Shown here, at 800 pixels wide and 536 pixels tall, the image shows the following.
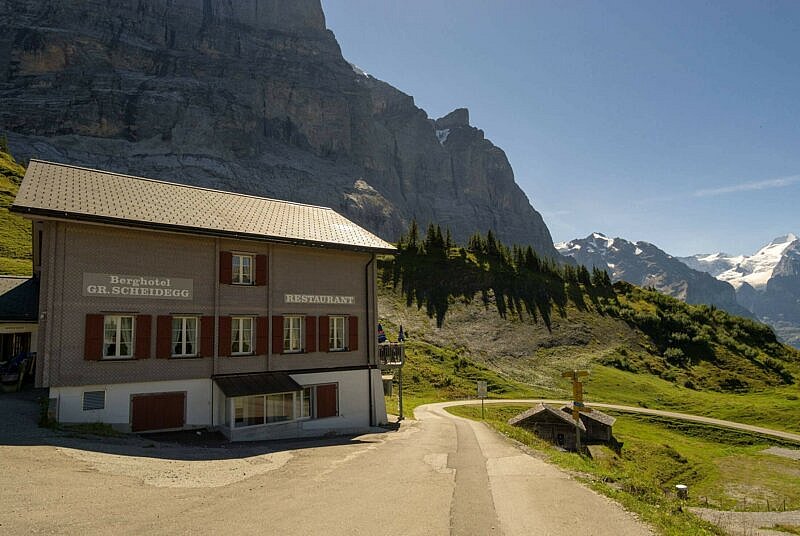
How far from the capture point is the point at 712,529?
11.2 m

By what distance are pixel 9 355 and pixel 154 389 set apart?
12760 mm

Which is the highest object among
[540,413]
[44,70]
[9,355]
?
[44,70]

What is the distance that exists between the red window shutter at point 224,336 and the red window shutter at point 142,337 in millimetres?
3029

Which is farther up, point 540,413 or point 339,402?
point 339,402

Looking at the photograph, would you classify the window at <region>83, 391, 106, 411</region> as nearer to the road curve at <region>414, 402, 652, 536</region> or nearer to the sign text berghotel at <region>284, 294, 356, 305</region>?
the sign text berghotel at <region>284, 294, 356, 305</region>

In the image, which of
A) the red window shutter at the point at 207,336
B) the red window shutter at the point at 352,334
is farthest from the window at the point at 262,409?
the red window shutter at the point at 352,334

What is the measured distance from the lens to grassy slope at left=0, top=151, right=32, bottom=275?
46531 mm

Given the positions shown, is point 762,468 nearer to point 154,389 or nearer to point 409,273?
point 154,389

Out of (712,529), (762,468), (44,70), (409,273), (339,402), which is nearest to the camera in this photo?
(712,529)

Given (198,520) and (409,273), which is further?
(409,273)

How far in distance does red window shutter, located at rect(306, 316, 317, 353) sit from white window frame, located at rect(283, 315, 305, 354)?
25cm

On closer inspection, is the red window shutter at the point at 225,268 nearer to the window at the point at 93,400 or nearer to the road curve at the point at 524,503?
the window at the point at 93,400

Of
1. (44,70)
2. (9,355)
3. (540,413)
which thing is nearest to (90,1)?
(44,70)

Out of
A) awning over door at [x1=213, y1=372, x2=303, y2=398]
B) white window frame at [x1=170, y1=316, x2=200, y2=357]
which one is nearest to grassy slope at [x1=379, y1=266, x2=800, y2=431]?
awning over door at [x1=213, y1=372, x2=303, y2=398]
